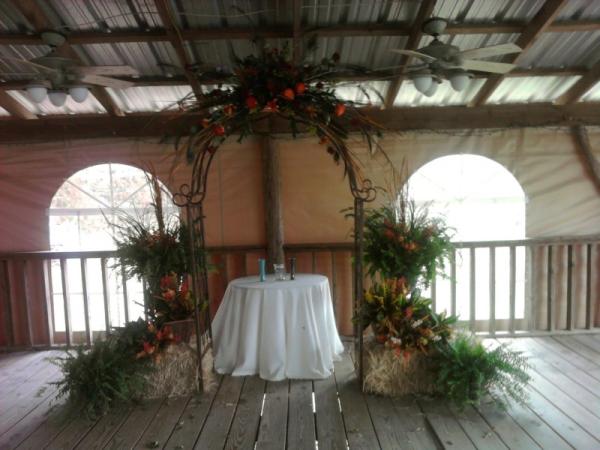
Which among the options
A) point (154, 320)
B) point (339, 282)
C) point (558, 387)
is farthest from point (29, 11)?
point (558, 387)

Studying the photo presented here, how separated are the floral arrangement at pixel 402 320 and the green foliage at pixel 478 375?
19 centimetres

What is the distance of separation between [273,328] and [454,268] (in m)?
2.14

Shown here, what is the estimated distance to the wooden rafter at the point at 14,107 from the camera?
4.15 m

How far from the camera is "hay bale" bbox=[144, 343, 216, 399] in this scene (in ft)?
10.4

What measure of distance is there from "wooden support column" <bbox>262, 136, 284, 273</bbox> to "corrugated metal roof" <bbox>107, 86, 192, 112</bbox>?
1001mm

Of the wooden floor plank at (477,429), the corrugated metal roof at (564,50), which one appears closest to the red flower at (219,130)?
the wooden floor plank at (477,429)

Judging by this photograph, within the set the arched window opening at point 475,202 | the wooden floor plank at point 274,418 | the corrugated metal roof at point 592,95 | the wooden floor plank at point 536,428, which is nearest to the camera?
the wooden floor plank at point 536,428

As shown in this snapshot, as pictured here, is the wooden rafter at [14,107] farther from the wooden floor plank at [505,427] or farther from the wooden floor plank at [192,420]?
the wooden floor plank at [505,427]

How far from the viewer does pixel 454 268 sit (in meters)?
4.41

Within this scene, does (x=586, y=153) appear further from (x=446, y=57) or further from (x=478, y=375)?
(x=478, y=375)

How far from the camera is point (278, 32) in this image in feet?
11.4

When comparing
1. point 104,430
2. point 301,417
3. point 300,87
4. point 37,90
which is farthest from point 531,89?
point 104,430

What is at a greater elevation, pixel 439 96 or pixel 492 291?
pixel 439 96

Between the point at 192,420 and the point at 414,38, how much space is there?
3.35 metres
